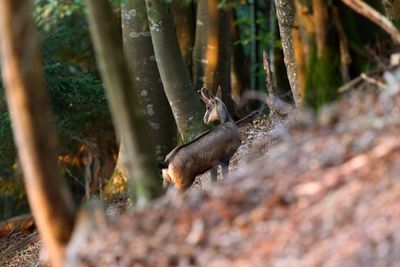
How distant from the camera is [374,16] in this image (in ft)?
27.1

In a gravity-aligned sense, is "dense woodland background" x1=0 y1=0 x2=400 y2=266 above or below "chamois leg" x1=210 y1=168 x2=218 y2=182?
above

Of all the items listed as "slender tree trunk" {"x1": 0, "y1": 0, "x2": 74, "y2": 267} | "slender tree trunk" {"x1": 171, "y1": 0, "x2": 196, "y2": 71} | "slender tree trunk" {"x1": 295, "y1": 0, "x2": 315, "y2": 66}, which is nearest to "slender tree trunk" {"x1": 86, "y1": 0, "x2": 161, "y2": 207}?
"slender tree trunk" {"x1": 0, "y1": 0, "x2": 74, "y2": 267}

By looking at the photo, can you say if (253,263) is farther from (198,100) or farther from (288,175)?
(198,100)

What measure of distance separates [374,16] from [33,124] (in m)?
3.11

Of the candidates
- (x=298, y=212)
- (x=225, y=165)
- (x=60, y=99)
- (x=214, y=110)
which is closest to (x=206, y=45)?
(x=60, y=99)

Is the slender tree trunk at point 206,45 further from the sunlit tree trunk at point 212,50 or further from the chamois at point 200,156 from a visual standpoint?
the chamois at point 200,156

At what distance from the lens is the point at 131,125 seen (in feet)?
26.5

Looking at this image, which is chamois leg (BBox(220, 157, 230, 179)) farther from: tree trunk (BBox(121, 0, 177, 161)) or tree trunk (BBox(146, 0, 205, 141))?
tree trunk (BBox(121, 0, 177, 161))

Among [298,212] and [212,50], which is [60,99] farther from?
[298,212]

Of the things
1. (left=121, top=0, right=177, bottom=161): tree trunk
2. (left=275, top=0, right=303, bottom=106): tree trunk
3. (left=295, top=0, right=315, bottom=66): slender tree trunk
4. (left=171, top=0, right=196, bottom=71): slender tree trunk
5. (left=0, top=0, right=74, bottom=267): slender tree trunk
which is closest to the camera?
(left=0, top=0, right=74, bottom=267): slender tree trunk

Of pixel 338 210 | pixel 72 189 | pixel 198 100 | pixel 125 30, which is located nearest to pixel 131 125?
pixel 338 210

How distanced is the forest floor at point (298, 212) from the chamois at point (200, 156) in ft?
19.3

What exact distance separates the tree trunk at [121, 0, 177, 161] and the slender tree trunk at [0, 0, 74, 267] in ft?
35.5

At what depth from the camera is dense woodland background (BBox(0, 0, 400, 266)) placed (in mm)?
8242
